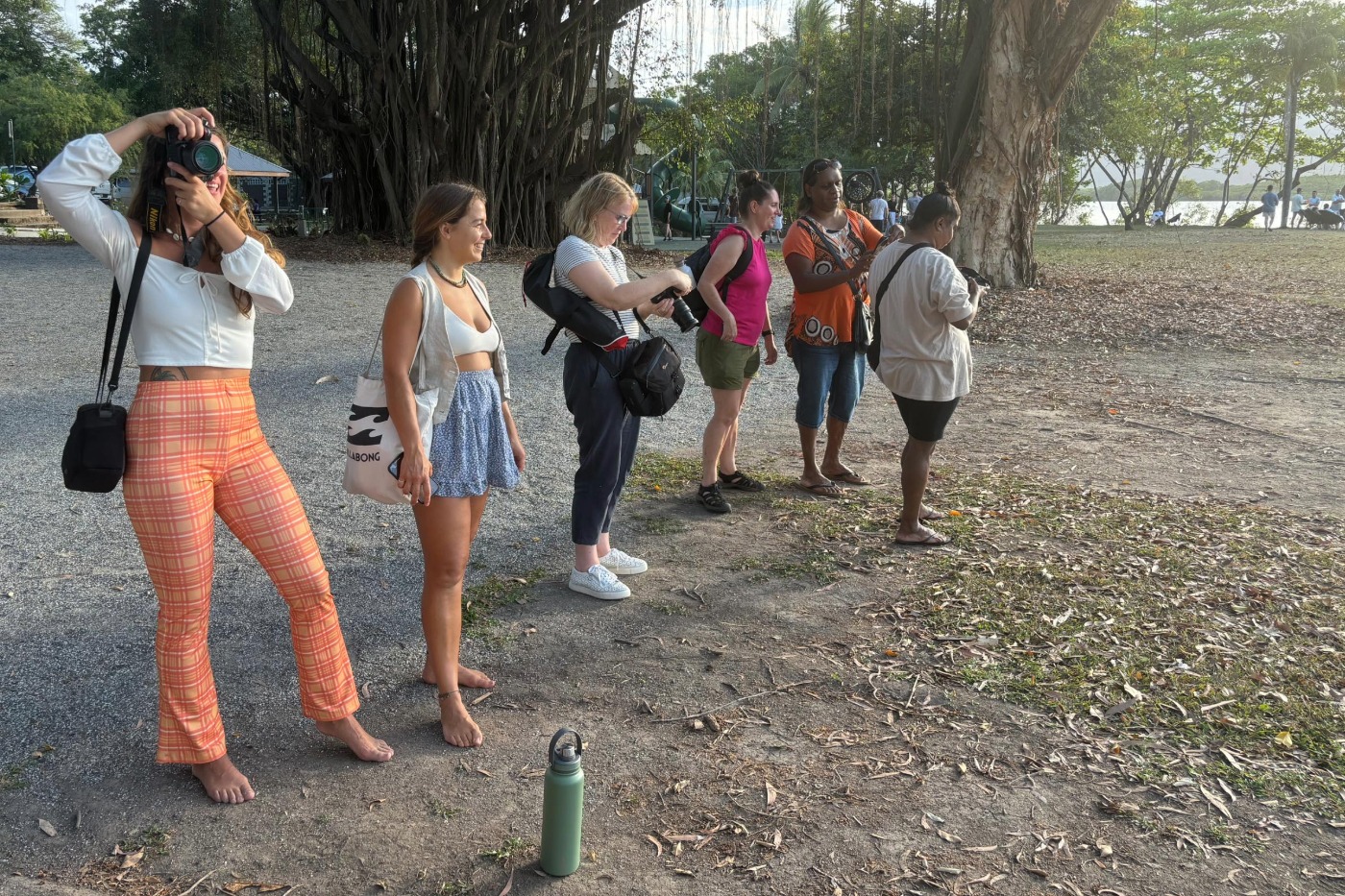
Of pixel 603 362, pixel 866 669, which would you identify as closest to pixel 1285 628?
pixel 866 669

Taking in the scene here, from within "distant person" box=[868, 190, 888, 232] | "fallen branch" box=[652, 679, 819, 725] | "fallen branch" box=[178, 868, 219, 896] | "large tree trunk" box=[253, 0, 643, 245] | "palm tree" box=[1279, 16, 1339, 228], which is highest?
"palm tree" box=[1279, 16, 1339, 228]

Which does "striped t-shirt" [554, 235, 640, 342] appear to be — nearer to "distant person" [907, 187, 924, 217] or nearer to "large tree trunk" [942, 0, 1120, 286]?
"distant person" [907, 187, 924, 217]

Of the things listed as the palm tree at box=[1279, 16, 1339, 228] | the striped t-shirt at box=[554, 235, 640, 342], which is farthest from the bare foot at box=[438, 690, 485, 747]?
the palm tree at box=[1279, 16, 1339, 228]

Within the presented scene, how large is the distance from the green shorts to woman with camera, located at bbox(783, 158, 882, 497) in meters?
0.43

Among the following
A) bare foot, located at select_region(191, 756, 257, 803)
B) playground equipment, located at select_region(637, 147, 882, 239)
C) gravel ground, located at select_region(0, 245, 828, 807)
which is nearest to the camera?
bare foot, located at select_region(191, 756, 257, 803)

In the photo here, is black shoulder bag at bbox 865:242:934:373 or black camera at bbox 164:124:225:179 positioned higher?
black camera at bbox 164:124:225:179

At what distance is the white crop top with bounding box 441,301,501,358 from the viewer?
11.1ft

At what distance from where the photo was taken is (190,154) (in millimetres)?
2809

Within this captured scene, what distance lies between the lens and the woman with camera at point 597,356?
4.20 m

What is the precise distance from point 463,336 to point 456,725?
1.22m

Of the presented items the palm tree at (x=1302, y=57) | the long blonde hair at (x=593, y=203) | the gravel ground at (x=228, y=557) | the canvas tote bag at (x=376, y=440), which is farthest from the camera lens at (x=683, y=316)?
the palm tree at (x=1302, y=57)

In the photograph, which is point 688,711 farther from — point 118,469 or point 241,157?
point 241,157

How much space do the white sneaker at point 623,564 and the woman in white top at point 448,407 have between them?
151cm

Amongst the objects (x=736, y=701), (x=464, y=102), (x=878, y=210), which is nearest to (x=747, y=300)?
(x=736, y=701)
